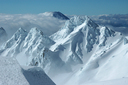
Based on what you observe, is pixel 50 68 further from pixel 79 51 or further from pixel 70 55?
pixel 79 51

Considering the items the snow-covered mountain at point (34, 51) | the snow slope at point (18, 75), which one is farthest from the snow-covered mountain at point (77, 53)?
the snow slope at point (18, 75)

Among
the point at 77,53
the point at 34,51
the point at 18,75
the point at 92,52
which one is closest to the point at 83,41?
the point at 92,52

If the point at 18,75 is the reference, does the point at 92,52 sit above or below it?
below

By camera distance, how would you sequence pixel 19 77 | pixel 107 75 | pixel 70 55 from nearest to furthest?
pixel 19 77 → pixel 107 75 → pixel 70 55

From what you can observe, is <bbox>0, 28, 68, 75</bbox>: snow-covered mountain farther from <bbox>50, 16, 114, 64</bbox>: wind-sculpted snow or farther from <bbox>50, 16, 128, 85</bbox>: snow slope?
<bbox>50, 16, 114, 64</bbox>: wind-sculpted snow

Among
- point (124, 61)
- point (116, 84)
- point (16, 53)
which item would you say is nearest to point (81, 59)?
point (124, 61)

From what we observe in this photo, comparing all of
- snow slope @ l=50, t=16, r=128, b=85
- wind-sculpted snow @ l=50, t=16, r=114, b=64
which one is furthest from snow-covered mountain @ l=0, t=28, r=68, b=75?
wind-sculpted snow @ l=50, t=16, r=114, b=64

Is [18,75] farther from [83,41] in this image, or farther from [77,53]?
[83,41]
